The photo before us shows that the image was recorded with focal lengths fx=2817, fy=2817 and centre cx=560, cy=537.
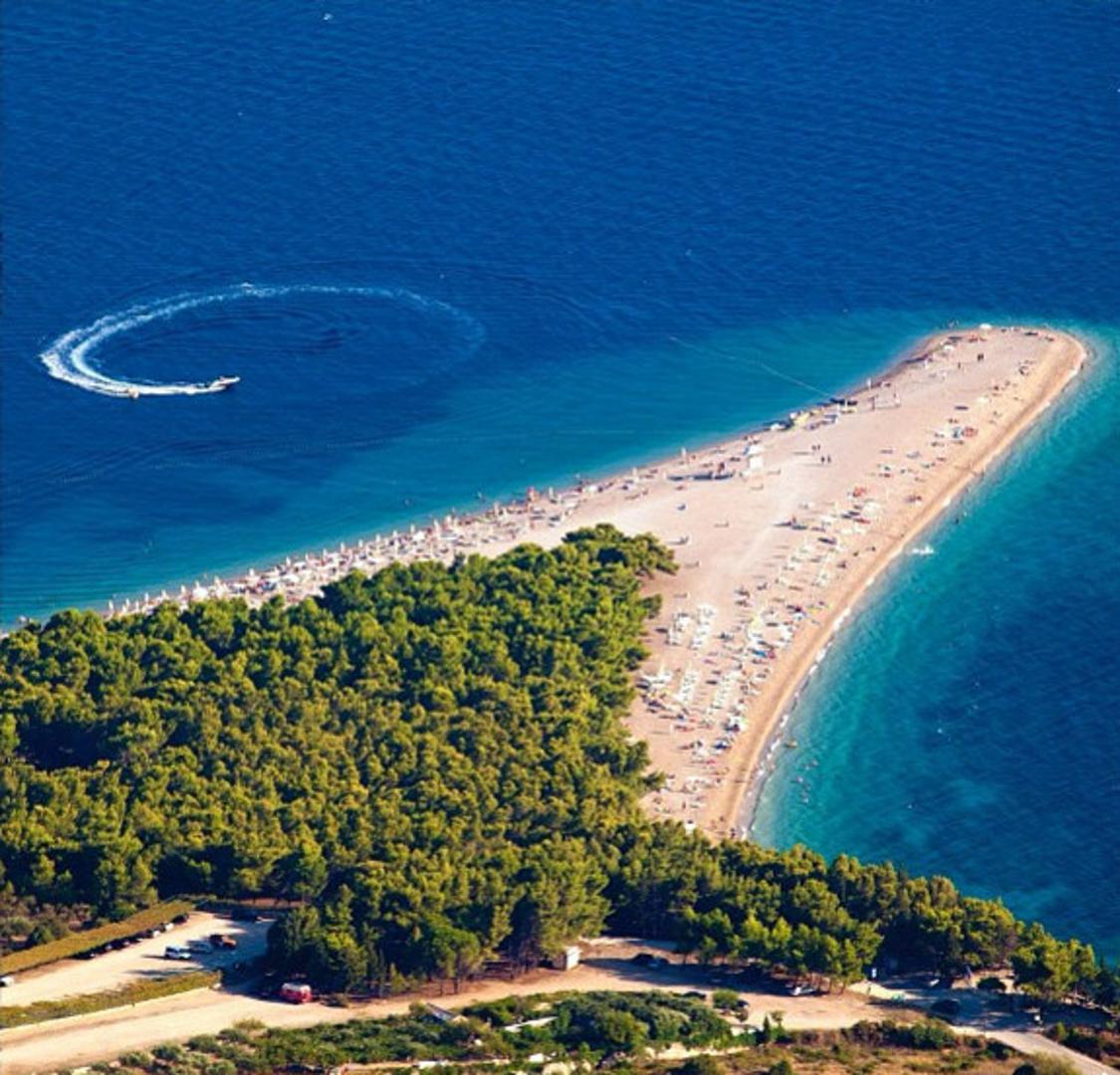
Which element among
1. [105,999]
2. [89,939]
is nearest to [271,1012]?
[105,999]

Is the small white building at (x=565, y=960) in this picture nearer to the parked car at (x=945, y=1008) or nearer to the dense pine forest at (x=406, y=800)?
the dense pine forest at (x=406, y=800)

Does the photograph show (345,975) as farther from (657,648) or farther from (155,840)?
(657,648)

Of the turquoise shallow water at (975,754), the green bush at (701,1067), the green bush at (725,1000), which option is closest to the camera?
the green bush at (701,1067)

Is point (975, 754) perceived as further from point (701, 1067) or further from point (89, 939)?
point (89, 939)

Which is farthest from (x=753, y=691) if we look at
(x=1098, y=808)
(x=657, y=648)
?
(x=1098, y=808)

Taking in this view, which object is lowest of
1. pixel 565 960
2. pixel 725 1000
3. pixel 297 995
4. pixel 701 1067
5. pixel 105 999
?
pixel 701 1067

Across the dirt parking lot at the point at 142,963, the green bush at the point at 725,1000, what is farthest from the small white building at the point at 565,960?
the dirt parking lot at the point at 142,963
